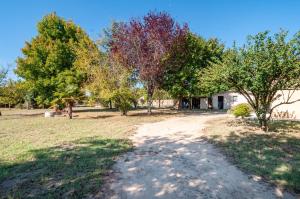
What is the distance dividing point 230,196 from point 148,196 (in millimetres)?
1651

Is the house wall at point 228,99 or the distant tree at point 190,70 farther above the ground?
the distant tree at point 190,70

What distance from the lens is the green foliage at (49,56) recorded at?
28.8 metres

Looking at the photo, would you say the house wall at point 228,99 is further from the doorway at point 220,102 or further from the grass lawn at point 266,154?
the grass lawn at point 266,154

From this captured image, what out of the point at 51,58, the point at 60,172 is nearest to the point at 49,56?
the point at 51,58

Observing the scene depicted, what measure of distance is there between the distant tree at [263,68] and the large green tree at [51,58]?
19.1m

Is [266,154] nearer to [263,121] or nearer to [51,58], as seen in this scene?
[263,121]

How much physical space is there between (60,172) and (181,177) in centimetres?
311

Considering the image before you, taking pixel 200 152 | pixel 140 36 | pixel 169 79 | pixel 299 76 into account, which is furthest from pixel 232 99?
pixel 200 152

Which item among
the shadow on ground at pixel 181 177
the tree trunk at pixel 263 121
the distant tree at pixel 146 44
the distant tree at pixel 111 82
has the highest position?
the distant tree at pixel 146 44

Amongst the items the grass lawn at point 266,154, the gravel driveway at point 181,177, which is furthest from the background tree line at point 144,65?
A: the gravel driveway at point 181,177

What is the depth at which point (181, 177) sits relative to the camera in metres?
5.78

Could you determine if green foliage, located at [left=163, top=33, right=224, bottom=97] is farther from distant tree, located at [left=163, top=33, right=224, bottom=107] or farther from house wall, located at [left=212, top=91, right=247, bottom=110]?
house wall, located at [left=212, top=91, right=247, bottom=110]

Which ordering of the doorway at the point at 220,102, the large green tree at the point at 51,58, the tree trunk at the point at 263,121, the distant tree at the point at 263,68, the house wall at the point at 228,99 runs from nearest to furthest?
1. the distant tree at the point at 263,68
2. the tree trunk at the point at 263,121
3. the large green tree at the point at 51,58
4. the house wall at the point at 228,99
5. the doorway at the point at 220,102

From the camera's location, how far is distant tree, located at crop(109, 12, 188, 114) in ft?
73.4
